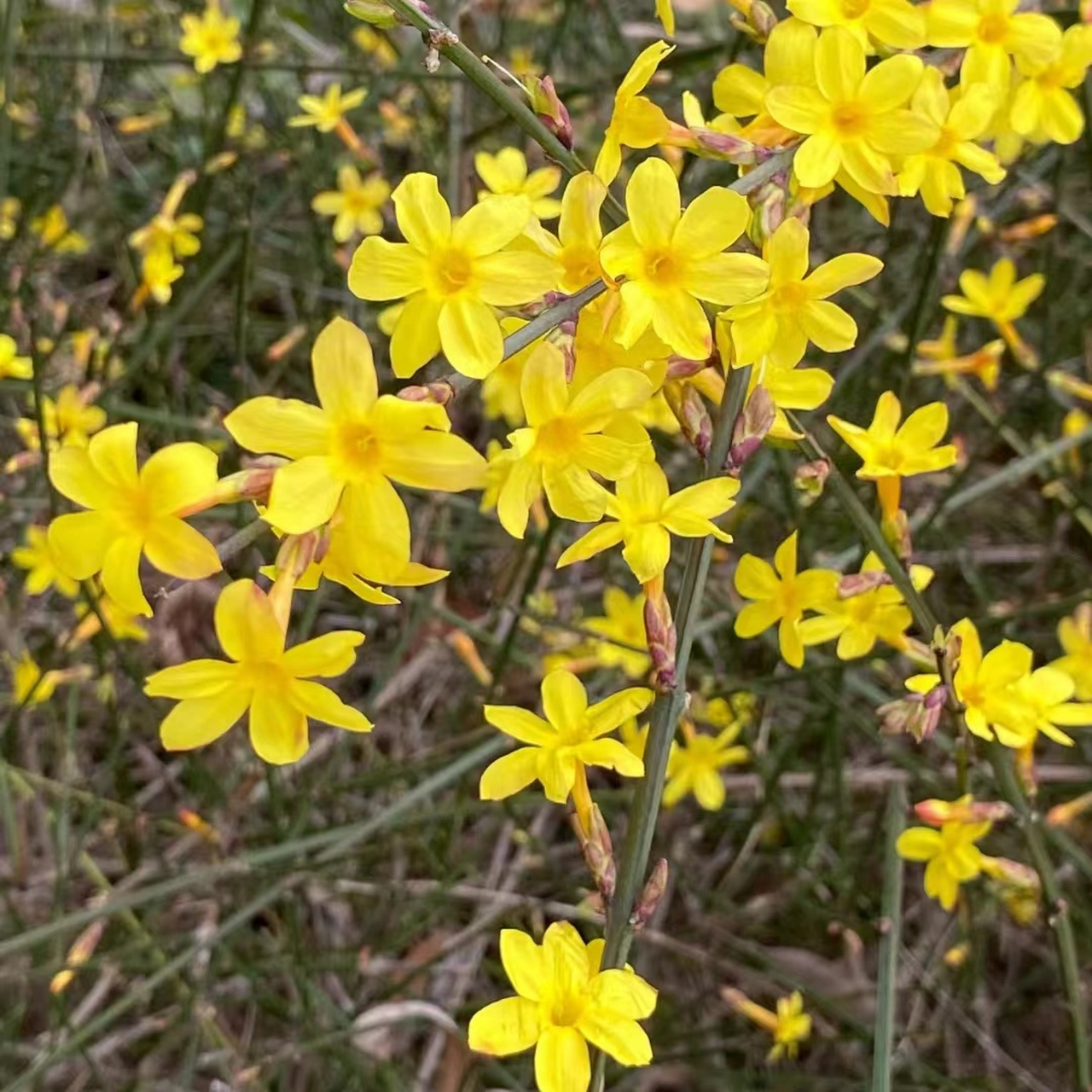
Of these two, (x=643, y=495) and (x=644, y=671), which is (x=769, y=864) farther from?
(x=643, y=495)

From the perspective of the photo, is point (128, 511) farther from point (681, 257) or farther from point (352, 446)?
point (681, 257)

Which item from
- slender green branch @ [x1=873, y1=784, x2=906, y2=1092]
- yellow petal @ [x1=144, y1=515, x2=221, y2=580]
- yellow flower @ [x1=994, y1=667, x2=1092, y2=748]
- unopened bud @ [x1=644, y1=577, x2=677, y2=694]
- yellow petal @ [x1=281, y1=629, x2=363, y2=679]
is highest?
yellow petal @ [x1=144, y1=515, x2=221, y2=580]

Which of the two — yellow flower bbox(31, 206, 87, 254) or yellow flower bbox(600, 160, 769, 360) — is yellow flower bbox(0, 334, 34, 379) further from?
yellow flower bbox(600, 160, 769, 360)

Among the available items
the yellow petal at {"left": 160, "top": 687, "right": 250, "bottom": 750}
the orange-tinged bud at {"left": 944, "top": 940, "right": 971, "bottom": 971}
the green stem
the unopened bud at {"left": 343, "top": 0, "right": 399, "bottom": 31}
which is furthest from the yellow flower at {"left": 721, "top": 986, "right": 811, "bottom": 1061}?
the unopened bud at {"left": 343, "top": 0, "right": 399, "bottom": 31}

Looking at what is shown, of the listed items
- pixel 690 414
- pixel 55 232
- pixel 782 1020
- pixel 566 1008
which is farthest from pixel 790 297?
pixel 55 232

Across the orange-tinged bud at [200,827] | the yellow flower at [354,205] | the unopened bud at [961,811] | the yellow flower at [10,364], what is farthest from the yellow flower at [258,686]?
the yellow flower at [354,205]
